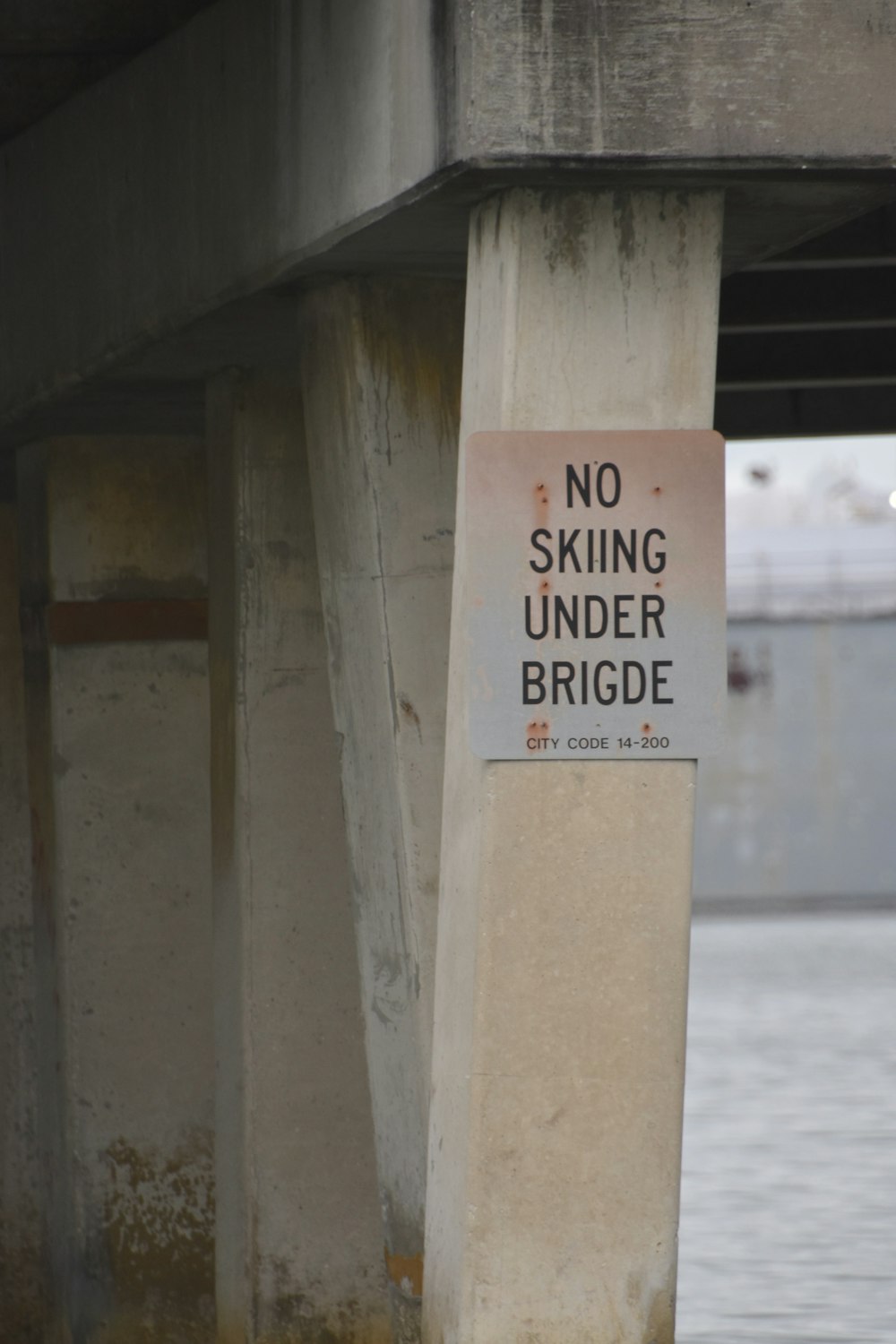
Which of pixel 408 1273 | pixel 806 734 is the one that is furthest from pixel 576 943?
pixel 806 734

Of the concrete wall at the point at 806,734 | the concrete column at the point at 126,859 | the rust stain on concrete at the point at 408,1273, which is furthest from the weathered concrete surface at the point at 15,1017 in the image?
the concrete wall at the point at 806,734

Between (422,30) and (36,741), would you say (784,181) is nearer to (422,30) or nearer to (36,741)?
(422,30)

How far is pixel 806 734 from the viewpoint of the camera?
186 ft

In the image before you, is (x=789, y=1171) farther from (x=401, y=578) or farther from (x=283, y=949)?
(x=401, y=578)

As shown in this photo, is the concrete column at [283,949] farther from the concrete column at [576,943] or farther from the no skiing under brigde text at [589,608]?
the no skiing under brigde text at [589,608]

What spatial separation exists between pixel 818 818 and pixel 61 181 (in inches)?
1902

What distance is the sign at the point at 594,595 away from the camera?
675cm

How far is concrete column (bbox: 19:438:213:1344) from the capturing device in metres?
12.0

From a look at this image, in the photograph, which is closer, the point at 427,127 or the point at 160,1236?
the point at 427,127

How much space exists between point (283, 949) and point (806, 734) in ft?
154

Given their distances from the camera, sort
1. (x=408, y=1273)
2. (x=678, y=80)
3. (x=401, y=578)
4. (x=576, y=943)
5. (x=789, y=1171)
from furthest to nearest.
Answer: (x=789, y=1171)
(x=408, y=1273)
(x=401, y=578)
(x=576, y=943)
(x=678, y=80)

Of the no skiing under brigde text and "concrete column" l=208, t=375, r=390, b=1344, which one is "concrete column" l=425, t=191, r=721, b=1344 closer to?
the no skiing under brigde text

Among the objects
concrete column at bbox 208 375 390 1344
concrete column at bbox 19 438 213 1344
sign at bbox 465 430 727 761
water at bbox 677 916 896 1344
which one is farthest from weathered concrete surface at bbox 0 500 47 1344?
sign at bbox 465 430 727 761

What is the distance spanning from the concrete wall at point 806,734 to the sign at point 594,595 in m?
49.5
